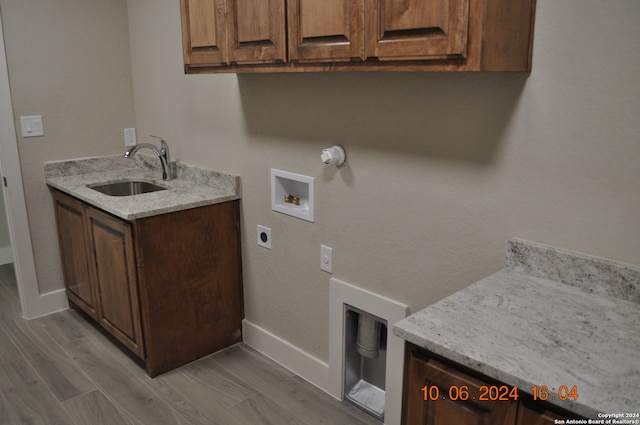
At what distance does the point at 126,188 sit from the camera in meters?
3.21

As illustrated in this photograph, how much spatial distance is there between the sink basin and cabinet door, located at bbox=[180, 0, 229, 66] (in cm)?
104

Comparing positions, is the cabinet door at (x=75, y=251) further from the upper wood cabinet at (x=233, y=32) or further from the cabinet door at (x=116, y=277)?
the upper wood cabinet at (x=233, y=32)

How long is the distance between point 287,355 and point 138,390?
2.40ft

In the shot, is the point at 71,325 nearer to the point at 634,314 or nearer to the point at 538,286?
the point at 538,286

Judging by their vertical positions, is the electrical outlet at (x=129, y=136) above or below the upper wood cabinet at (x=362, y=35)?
below

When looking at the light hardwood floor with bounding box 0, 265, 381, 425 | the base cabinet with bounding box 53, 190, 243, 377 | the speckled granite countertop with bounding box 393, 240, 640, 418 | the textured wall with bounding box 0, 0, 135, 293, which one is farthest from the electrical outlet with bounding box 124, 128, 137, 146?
the speckled granite countertop with bounding box 393, 240, 640, 418

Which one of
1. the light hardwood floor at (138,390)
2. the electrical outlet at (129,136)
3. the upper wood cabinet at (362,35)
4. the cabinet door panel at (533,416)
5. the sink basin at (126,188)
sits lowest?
the light hardwood floor at (138,390)

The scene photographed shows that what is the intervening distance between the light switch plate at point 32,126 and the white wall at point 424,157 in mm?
768

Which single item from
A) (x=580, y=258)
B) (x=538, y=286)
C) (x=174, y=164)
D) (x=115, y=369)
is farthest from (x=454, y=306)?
(x=174, y=164)

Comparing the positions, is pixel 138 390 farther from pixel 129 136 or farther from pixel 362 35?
pixel 362 35

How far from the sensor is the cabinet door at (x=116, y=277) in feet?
8.26

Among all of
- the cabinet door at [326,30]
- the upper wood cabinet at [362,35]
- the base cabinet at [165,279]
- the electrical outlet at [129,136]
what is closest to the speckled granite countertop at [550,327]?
the upper wood cabinet at [362,35]

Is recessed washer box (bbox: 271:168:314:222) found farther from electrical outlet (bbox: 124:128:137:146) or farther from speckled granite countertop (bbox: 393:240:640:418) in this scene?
electrical outlet (bbox: 124:128:137:146)

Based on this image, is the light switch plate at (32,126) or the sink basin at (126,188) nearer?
the light switch plate at (32,126)
